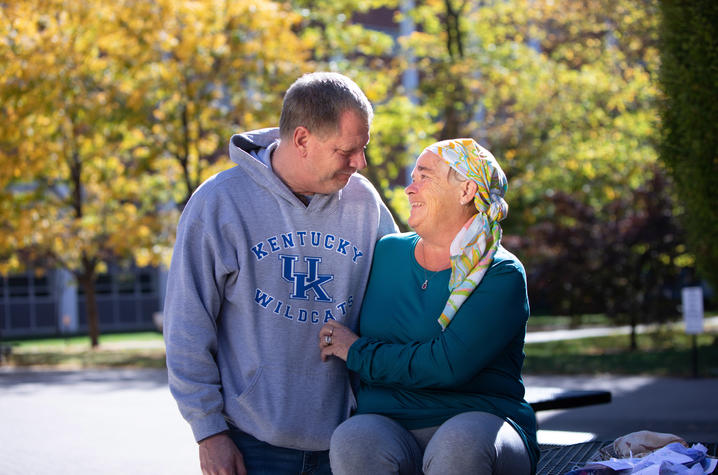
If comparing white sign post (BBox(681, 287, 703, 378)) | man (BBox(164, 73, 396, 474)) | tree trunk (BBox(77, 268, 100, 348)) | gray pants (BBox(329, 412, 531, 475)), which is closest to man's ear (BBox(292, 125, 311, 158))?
man (BBox(164, 73, 396, 474))

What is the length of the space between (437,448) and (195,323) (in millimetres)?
875

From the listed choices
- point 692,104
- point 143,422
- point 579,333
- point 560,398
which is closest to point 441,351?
point 560,398

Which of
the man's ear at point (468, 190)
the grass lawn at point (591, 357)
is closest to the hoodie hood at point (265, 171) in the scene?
the man's ear at point (468, 190)

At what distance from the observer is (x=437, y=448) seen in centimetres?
262

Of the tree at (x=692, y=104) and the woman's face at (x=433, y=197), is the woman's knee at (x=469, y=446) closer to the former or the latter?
the woman's face at (x=433, y=197)

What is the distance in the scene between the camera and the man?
2877 mm

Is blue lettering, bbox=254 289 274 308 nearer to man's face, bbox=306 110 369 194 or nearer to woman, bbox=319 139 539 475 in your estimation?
woman, bbox=319 139 539 475

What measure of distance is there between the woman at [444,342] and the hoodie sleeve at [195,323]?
386 millimetres

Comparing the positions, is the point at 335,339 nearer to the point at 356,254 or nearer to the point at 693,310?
the point at 356,254

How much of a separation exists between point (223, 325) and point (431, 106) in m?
15.8

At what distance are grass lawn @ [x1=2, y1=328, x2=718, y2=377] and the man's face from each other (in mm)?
10201

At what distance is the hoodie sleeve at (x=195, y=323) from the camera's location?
2.83 meters

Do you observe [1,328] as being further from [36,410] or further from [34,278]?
[36,410]

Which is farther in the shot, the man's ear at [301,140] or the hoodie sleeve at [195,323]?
the man's ear at [301,140]
